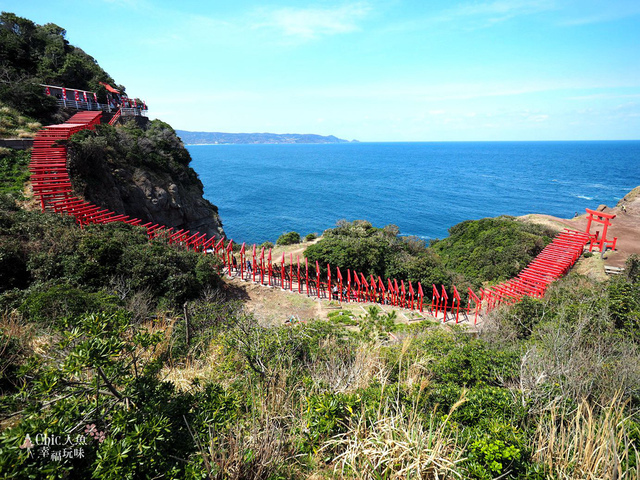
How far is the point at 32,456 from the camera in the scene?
2898 mm

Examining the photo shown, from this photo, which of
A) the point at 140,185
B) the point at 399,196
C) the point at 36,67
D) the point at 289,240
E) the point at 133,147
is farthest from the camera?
the point at 399,196

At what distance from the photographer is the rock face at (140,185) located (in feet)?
79.6

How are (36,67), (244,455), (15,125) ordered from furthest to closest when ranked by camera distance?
(36,67), (15,125), (244,455)

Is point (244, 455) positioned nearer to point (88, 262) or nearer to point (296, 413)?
point (296, 413)

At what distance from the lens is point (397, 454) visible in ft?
13.1

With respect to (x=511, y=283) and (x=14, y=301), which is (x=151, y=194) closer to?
(x=14, y=301)

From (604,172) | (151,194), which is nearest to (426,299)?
(151,194)

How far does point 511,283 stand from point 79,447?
22.8 m

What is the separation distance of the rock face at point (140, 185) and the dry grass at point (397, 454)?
2520 cm

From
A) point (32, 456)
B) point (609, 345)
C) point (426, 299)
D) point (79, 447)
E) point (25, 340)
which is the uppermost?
point (32, 456)

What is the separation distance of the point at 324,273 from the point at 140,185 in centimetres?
1971

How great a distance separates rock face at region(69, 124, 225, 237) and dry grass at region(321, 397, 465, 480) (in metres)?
25.2

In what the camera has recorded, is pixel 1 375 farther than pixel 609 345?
No
